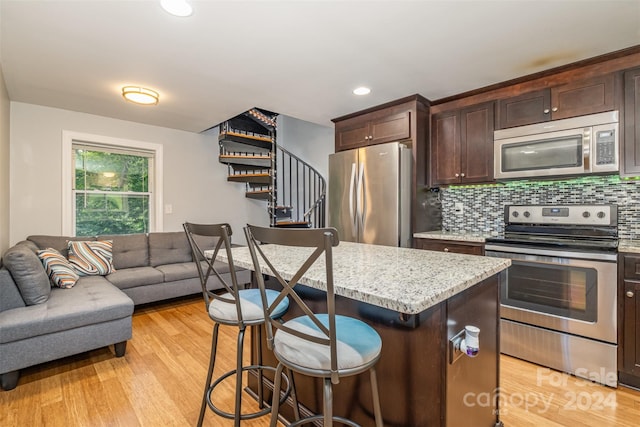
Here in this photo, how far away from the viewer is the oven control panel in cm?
234

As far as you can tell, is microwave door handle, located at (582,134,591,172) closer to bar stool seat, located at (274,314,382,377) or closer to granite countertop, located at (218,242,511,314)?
granite countertop, located at (218,242,511,314)

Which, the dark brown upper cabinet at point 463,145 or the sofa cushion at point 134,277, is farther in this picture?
the sofa cushion at point 134,277

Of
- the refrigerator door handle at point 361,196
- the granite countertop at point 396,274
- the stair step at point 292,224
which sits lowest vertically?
the granite countertop at point 396,274

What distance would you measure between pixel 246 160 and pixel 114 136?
174 cm

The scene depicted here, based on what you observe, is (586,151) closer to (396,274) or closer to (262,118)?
(396,274)

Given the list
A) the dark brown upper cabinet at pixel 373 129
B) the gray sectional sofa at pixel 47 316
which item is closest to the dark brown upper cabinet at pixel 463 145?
the dark brown upper cabinet at pixel 373 129

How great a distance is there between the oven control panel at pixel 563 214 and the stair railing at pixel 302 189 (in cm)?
285

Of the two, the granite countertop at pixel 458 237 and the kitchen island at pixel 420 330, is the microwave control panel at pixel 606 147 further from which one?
the kitchen island at pixel 420 330

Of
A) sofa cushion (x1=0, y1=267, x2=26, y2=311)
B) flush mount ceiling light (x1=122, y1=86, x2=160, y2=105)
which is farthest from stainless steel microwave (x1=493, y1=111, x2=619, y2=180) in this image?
sofa cushion (x1=0, y1=267, x2=26, y2=311)

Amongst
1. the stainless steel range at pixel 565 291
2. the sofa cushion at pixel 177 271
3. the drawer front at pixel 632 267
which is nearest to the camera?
the drawer front at pixel 632 267

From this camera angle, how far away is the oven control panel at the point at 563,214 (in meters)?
2.34

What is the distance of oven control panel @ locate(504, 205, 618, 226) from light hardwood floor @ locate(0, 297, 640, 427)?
1187 millimetres

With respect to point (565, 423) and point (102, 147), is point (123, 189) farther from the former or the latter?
point (565, 423)

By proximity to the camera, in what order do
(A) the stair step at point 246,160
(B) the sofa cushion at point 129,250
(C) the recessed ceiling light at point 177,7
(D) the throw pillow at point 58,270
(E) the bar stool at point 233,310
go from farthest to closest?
(A) the stair step at point 246,160 → (B) the sofa cushion at point 129,250 → (D) the throw pillow at point 58,270 → (C) the recessed ceiling light at point 177,7 → (E) the bar stool at point 233,310
